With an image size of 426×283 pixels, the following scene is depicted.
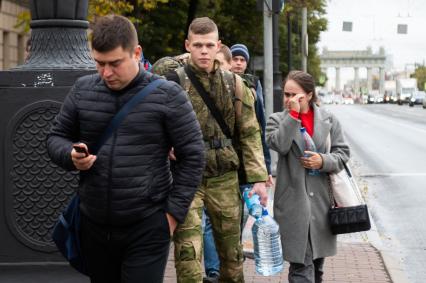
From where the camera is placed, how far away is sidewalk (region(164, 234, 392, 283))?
7.57 metres

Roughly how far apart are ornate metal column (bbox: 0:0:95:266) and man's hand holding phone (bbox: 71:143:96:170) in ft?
8.19

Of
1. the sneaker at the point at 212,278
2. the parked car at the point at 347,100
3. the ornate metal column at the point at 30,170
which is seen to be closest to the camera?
the ornate metal column at the point at 30,170

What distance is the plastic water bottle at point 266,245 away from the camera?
5977 mm

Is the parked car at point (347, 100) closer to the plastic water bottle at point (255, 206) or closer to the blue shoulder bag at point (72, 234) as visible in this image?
the plastic water bottle at point (255, 206)

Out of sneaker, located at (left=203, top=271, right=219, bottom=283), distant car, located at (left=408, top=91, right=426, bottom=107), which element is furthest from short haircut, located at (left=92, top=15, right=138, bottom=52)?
distant car, located at (left=408, top=91, right=426, bottom=107)

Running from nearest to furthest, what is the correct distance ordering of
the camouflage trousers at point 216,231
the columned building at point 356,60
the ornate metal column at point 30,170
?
the camouflage trousers at point 216,231
the ornate metal column at point 30,170
the columned building at point 356,60

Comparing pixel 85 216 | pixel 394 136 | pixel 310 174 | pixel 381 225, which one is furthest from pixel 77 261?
pixel 394 136

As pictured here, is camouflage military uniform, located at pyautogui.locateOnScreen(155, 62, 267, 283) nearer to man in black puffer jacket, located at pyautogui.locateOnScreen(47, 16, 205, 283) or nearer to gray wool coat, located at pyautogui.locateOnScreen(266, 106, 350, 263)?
gray wool coat, located at pyautogui.locateOnScreen(266, 106, 350, 263)

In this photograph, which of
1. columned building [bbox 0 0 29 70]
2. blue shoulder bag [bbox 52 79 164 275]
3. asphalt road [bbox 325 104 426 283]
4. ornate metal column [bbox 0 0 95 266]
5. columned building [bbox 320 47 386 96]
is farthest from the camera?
columned building [bbox 320 47 386 96]

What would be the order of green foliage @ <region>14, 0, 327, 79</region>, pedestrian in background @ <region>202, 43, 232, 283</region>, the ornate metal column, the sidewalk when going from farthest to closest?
green foliage @ <region>14, 0, 327, 79</region>, the sidewalk, pedestrian in background @ <region>202, 43, 232, 283</region>, the ornate metal column

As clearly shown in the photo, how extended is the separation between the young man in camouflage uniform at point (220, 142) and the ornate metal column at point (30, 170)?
119 centimetres

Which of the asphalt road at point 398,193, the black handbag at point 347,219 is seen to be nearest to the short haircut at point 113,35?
the black handbag at point 347,219

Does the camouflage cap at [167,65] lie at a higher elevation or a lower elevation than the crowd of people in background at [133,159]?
higher

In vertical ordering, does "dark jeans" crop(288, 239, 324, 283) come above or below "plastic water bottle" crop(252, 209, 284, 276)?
below
